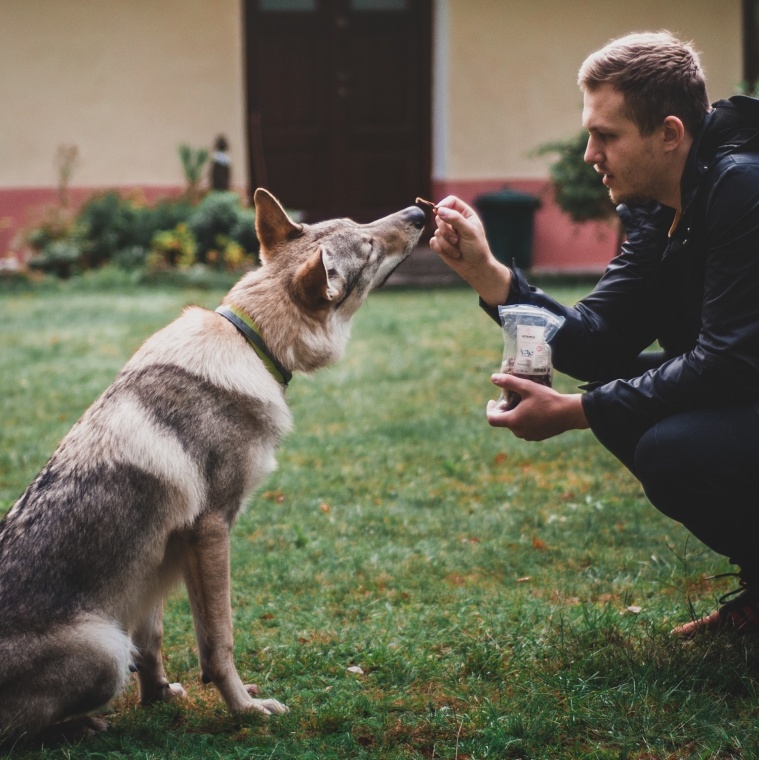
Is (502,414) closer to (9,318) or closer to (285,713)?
(285,713)

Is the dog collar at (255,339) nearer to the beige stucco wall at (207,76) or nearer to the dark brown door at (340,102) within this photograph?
the dark brown door at (340,102)

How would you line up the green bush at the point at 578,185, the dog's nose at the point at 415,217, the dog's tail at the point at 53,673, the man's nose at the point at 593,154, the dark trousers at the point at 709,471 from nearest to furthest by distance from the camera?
the dog's tail at the point at 53,673 < the dark trousers at the point at 709,471 < the man's nose at the point at 593,154 < the dog's nose at the point at 415,217 < the green bush at the point at 578,185

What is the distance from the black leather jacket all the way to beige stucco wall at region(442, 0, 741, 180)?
10670mm

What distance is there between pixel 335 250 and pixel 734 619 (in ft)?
6.10

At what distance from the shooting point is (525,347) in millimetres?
3137

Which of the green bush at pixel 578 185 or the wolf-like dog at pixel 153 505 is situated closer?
the wolf-like dog at pixel 153 505

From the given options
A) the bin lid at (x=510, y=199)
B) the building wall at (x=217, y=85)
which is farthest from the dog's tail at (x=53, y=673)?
the building wall at (x=217, y=85)

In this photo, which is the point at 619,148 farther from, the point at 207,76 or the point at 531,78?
the point at 207,76

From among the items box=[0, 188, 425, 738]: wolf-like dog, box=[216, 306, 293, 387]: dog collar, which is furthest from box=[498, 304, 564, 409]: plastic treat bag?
box=[216, 306, 293, 387]: dog collar

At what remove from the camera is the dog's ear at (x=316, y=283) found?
3156 millimetres

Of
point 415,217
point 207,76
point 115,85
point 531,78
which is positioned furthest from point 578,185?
point 415,217

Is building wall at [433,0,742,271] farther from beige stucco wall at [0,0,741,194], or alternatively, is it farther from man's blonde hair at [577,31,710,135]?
man's blonde hair at [577,31,710,135]

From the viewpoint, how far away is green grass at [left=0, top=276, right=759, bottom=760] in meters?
2.82

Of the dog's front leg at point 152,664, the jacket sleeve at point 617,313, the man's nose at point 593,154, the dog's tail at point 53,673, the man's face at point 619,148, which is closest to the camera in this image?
the dog's tail at point 53,673
